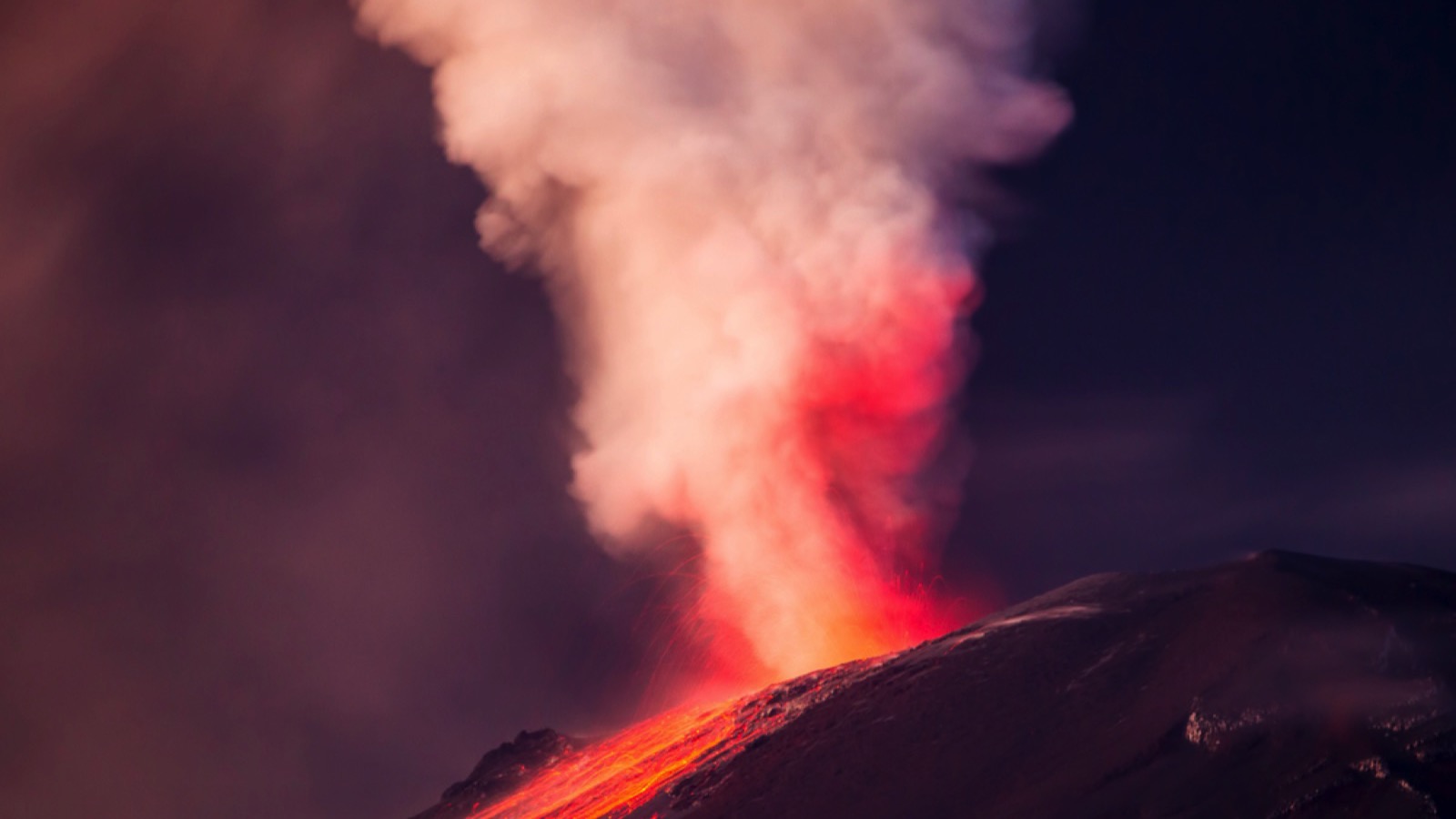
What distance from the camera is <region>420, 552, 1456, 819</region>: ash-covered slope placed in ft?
44.3

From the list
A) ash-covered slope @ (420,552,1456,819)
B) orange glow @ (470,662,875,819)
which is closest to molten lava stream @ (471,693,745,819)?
orange glow @ (470,662,875,819)

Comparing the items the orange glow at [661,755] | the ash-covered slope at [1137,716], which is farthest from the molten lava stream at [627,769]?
the ash-covered slope at [1137,716]

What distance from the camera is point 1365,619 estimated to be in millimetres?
16203

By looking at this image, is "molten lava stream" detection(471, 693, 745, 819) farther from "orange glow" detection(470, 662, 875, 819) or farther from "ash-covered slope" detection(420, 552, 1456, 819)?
"ash-covered slope" detection(420, 552, 1456, 819)

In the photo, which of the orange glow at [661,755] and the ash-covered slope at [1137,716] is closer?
the ash-covered slope at [1137,716]

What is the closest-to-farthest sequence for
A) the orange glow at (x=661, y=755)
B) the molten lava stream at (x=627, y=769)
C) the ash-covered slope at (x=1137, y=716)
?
the ash-covered slope at (x=1137, y=716) < the orange glow at (x=661, y=755) < the molten lava stream at (x=627, y=769)

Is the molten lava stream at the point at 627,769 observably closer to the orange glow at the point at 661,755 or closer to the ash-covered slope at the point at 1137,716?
the orange glow at the point at 661,755

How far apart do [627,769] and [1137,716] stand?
10215 millimetres

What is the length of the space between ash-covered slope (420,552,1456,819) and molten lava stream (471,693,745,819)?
13cm

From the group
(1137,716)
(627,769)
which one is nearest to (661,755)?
(627,769)

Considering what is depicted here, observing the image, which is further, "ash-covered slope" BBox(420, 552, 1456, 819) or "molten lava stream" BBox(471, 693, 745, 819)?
"molten lava stream" BBox(471, 693, 745, 819)

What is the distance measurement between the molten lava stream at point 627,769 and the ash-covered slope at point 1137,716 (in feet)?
0.43

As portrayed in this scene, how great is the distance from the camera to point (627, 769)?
73.3ft

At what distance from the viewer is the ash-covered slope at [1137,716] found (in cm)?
1350
